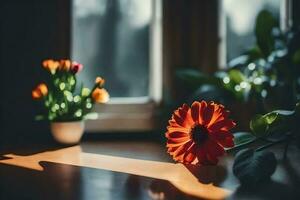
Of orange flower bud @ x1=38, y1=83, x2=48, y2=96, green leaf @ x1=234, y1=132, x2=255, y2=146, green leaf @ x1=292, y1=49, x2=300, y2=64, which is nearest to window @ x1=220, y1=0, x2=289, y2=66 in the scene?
green leaf @ x1=292, y1=49, x2=300, y2=64

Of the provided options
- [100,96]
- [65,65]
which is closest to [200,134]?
[100,96]

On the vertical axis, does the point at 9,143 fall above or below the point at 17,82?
below

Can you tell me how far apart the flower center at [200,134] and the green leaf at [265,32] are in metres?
0.61

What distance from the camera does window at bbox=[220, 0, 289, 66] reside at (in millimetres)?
2109

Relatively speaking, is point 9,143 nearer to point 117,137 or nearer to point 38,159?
point 38,159

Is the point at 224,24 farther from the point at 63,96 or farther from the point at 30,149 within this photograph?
the point at 30,149

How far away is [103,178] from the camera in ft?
4.25

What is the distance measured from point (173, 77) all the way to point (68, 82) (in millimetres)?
468

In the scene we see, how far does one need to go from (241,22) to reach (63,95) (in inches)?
35.7

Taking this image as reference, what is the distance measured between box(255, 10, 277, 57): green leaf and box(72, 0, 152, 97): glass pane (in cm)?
49

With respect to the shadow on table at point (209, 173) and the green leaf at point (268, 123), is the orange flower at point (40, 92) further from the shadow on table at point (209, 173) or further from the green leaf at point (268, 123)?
the green leaf at point (268, 123)

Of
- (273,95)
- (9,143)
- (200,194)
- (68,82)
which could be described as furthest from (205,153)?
(9,143)

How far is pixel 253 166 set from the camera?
1.19 m

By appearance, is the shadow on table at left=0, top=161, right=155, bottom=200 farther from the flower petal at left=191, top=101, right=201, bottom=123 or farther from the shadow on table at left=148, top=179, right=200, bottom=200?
the flower petal at left=191, top=101, right=201, bottom=123
